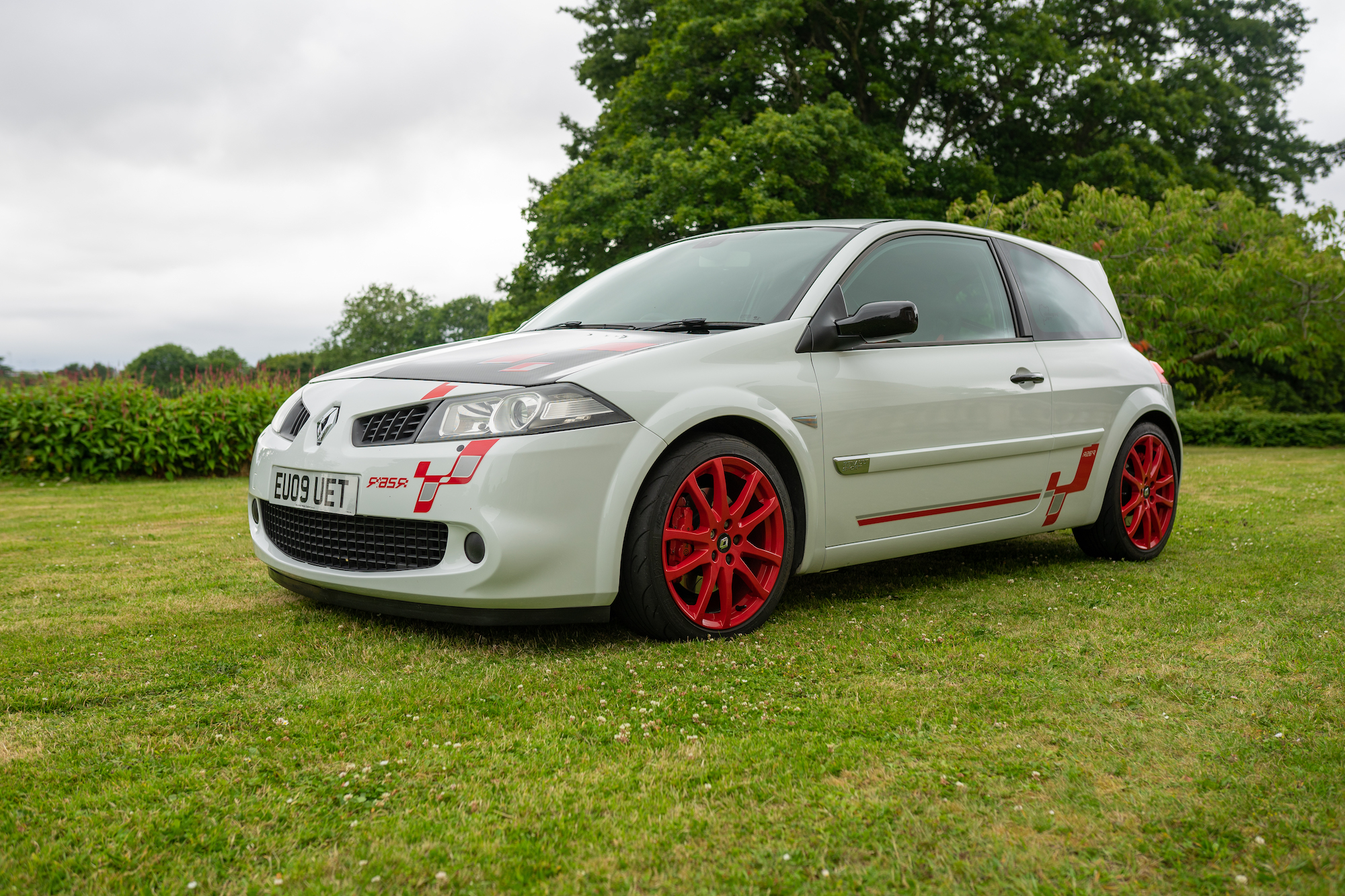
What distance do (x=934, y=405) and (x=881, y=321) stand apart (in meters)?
0.58

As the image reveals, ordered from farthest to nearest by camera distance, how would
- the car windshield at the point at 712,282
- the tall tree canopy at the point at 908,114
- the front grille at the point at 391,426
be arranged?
1. the tall tree canopy at the point at 908,114
2. the car windshield at the point at 712,282
3. the front grille at the point at 391,426

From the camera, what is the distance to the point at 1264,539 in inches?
244

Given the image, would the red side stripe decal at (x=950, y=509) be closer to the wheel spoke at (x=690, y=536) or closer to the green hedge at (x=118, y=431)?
the wheel spoke at (x=690, y=536)

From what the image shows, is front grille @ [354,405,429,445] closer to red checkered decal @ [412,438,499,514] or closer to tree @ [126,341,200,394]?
red checkered decal @ [412,438,499,514]

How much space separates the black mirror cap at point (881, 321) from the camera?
408cm

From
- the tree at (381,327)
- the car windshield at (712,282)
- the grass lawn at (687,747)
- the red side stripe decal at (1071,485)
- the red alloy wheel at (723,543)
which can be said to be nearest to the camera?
the grass lawn at (687,747)

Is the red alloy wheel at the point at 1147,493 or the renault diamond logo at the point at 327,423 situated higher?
the renault diamond logo at the point at 327,423

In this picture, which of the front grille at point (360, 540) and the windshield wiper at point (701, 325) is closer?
the front grille at point (360, 540)

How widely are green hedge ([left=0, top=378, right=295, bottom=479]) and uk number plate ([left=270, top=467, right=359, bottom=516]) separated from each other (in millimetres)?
8853

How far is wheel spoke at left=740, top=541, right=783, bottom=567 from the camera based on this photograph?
3865mm

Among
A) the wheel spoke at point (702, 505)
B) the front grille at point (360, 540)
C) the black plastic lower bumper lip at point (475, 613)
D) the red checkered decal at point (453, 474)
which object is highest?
the red checkered decal at point (453, 474)

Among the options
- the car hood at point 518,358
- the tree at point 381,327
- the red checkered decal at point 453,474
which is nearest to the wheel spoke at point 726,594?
the car hood at point 518,358

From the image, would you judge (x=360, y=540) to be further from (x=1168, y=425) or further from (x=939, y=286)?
(x=1168, y=425)

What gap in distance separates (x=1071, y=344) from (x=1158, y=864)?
12.2ft
